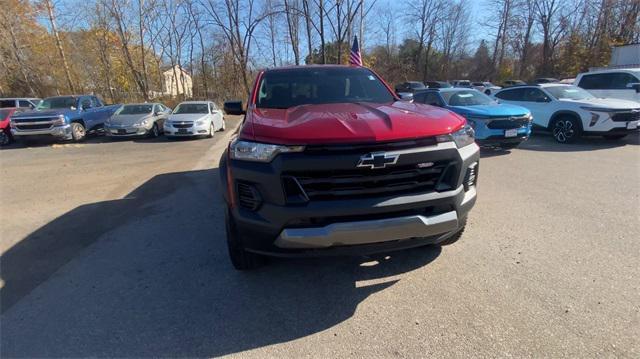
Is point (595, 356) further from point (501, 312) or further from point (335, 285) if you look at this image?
point (335, 285)

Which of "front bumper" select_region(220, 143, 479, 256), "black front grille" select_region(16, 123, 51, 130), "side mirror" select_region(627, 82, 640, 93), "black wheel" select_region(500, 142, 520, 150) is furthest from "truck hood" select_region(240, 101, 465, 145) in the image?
"black front grille" select_region(16, 123, 51, 130)

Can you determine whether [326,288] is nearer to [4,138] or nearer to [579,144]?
[579,144]

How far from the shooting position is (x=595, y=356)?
7.09 ft

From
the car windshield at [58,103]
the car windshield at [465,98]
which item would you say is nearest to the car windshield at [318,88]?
the car windshield at [465,98]

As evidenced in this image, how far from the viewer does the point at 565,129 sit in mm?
9781

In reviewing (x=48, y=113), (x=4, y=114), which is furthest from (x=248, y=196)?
(x=4, y=114)

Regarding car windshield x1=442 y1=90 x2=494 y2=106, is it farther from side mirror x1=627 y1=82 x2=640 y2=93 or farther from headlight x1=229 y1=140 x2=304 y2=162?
headlight x1=229 y1=140 x2=304 y2=162

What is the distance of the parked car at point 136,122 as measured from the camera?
13.1 m

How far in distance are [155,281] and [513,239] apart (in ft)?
12.1

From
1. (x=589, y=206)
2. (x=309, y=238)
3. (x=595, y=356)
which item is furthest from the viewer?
(x=589, y=206)

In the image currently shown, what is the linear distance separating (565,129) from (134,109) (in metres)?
15.2

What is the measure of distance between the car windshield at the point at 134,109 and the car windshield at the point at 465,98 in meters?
11.4

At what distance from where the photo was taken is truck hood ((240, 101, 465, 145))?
241 cm

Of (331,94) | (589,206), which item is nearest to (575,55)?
(589,206)
